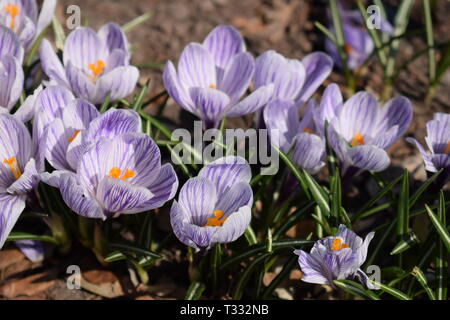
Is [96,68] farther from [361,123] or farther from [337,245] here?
[337,245]

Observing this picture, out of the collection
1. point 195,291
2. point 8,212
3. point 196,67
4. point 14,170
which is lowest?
point 195,291

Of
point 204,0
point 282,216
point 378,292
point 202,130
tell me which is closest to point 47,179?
point 202,130

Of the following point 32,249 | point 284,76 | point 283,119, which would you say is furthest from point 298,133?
point 32,249

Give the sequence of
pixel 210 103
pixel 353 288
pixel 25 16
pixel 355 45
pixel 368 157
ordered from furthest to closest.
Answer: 1. pixel 355 45
2. pixel 25 16
3. pixel 210 103
4. pixel 368 157
5. pixel 353 288

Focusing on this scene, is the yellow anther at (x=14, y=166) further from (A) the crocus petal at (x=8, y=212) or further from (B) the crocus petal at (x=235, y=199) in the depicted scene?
(B) the crocus petal at (x=235, y=199)

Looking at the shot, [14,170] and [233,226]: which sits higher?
[14,170]

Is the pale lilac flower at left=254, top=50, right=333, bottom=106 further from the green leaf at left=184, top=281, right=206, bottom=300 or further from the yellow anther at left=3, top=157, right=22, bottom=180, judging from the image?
the yellow anther at left=3, top=157, right=22, bottom=180

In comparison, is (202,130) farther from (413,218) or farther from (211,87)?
(413,218)
